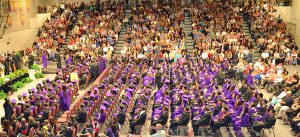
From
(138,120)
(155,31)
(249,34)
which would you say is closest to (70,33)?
(155,31)

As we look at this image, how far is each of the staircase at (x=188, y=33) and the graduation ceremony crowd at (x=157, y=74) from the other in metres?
0.42

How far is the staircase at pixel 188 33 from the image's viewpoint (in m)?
28.2

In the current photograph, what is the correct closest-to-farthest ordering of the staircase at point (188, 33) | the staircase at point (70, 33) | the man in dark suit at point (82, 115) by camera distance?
the man in dark suit at point (82, 115)
the staircase at point (188, 33)
the staircase at point (70, 33)

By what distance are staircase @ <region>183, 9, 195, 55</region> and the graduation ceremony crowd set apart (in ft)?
1.38

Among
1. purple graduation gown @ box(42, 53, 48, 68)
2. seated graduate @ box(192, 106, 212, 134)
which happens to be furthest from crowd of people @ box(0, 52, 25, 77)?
seated graduate @ box(192, 106, 212, 134)

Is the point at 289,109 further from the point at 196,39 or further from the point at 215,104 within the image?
the point at 196,39

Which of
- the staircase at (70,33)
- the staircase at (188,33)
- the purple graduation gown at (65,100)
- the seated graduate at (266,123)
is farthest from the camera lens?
the staircase at (70,33)

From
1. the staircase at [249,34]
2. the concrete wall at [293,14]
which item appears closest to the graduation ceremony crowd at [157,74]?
the staircase at [249,34]

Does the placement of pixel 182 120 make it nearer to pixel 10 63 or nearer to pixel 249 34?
pixel 10 63

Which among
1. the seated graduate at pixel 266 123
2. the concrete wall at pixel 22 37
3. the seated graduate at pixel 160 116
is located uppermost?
the concrete wall at pixel 22 37

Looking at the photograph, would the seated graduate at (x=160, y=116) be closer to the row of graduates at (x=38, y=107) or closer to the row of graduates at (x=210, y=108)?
the row of graduates at (x=210, y=108)

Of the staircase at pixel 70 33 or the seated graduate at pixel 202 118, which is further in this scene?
the staircase at pixel 70 33

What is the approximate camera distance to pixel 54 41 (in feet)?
93.2

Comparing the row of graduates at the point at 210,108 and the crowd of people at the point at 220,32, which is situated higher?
the crowd of people at the point at 220,32
